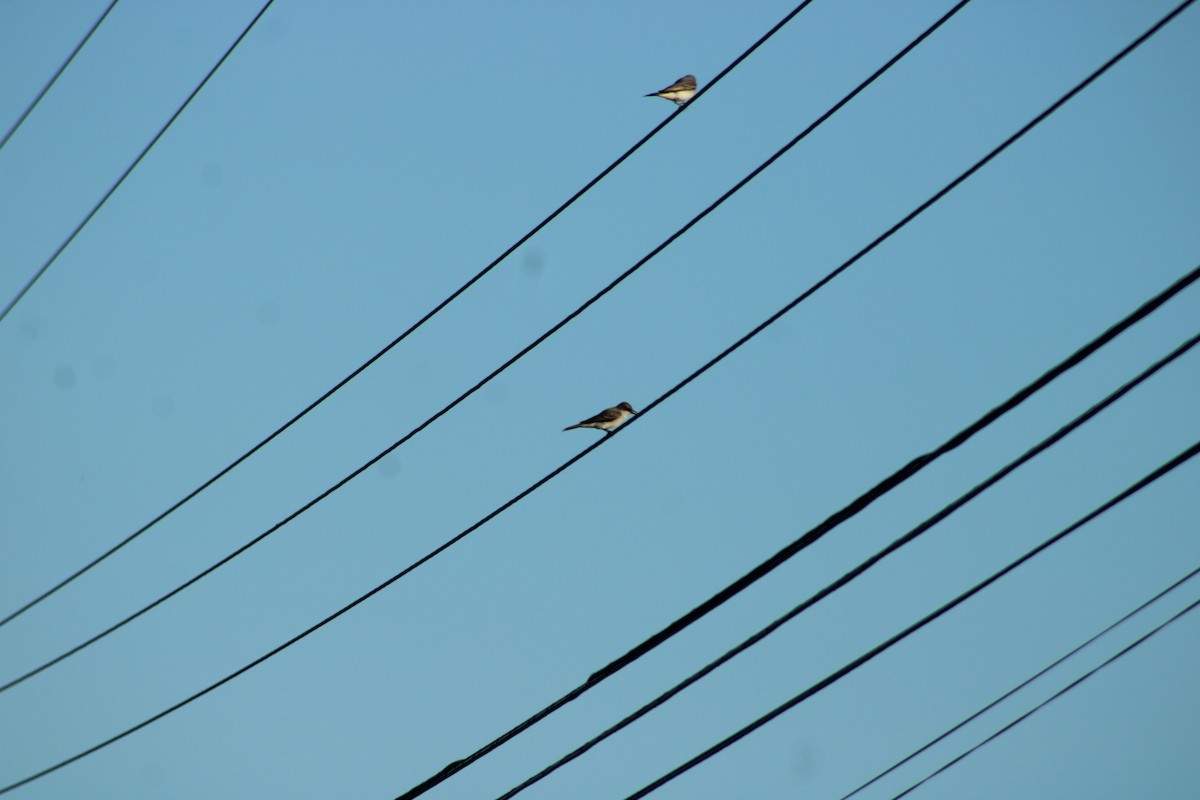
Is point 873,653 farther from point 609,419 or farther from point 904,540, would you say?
point 609,419

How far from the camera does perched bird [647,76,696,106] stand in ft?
40.6

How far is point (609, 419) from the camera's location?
12664 millimetres

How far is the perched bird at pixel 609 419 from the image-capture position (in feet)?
39.1

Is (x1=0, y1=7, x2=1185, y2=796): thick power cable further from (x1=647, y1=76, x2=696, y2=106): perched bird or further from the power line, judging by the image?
(x1=647, y1=76, x2=696, y2=106): perched bird

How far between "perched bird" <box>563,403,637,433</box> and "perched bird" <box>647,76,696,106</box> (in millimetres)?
3083

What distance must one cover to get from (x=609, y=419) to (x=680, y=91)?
3.55 metres

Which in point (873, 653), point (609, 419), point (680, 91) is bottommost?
point (873, 653)

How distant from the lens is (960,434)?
4.32 metres

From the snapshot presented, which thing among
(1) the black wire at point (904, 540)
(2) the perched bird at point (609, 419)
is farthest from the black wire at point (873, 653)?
(2) the perched bird at point (609, 419)

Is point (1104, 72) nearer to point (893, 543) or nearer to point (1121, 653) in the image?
point (893, 543)

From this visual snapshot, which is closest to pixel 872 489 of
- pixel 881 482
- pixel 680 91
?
pixel 881 482

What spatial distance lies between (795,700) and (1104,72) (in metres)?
2.48

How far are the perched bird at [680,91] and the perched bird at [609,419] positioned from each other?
121 inches

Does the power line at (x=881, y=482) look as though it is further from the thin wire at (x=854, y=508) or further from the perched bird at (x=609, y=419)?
the perched bird at (x=609, y=419)
